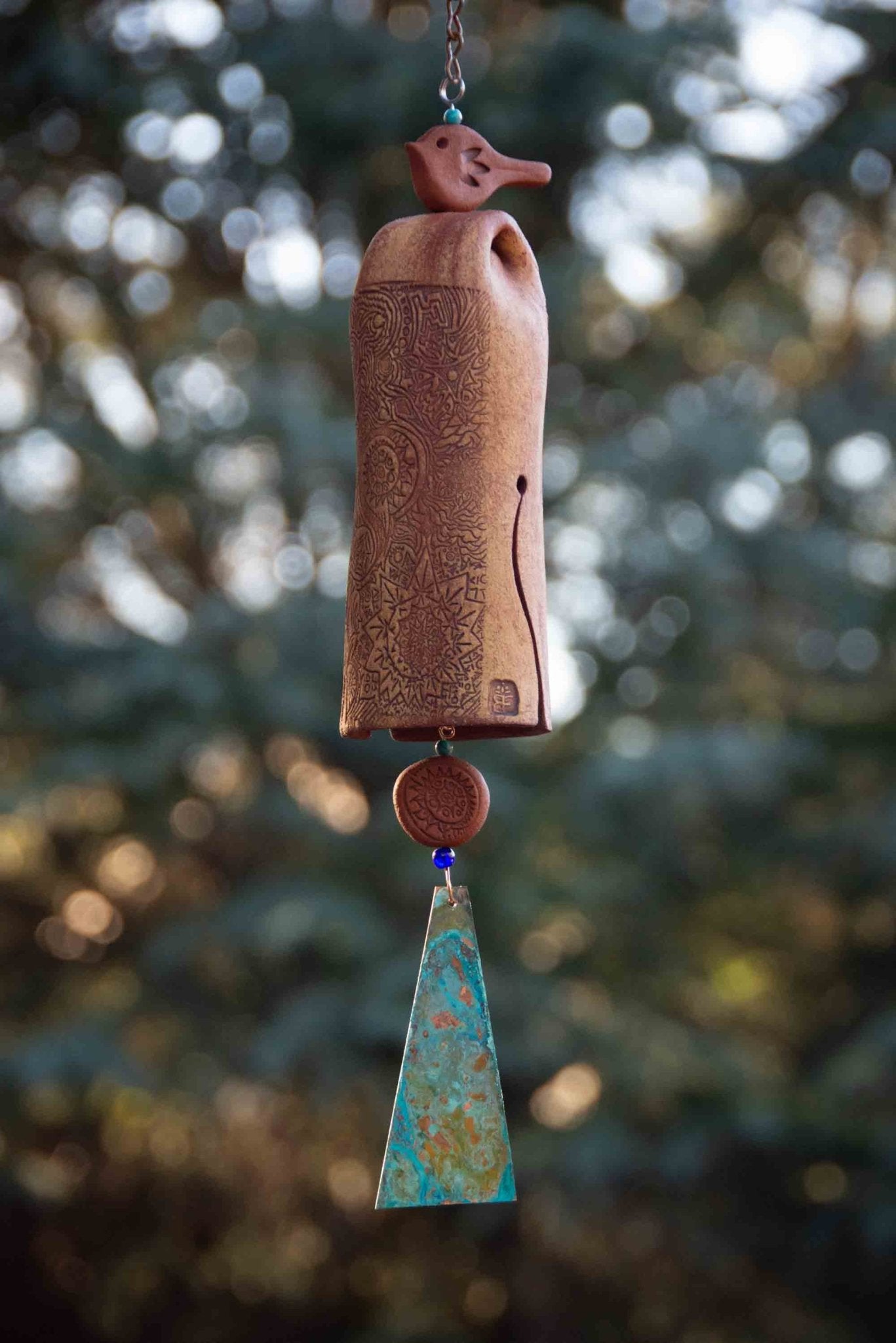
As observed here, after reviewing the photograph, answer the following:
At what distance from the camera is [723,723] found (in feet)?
17.6

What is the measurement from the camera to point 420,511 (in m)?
1.76

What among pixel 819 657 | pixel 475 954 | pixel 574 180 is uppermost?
pixel 574 180

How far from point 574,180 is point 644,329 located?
0.56 meters

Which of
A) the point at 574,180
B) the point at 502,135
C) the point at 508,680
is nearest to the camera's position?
the point at 508,680

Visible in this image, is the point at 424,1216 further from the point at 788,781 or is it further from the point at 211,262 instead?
the point at 211,262

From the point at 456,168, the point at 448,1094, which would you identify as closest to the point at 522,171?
the point at 456,168

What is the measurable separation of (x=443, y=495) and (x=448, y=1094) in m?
0.59

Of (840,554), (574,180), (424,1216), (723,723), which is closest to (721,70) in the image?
(574,180)

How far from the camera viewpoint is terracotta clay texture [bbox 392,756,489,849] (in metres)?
1.81

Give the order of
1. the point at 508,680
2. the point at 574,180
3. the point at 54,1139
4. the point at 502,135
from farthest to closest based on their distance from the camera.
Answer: the point at 54,1139 < the point at 574,180 < the point at 502,135 < the point at 508,680

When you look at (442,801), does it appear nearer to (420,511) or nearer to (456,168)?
(420,511)

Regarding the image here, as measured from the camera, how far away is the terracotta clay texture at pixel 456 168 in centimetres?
181

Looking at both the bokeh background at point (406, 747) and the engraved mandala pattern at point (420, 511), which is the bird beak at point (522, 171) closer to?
the engraved mandala pattern at point (420, 511)

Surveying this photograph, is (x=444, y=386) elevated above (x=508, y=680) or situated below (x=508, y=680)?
above
